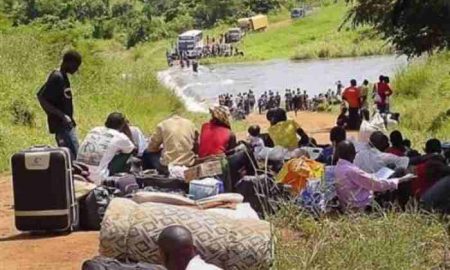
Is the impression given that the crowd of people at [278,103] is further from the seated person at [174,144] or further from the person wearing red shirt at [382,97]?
the seated person at [174,144]

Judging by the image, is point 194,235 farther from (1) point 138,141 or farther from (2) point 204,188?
(1) point 138,141

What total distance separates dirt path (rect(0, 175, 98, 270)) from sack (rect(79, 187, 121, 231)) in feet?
0.44

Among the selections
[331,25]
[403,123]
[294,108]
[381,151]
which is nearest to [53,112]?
[381,151]

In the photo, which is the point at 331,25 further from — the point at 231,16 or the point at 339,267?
the point at 339,267

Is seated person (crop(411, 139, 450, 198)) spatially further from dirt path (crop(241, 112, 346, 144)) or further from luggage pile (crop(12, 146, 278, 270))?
dirt path (crop(241, 112, 346, 144))

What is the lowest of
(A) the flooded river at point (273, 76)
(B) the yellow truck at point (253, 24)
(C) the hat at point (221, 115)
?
(A) the flooded river at point (273, 76)

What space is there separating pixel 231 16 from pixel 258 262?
86.2 meters

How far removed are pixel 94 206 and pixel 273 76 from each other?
135 feet

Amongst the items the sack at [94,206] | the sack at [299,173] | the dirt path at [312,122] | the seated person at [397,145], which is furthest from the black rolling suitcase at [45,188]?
the dirt path at [312,122]

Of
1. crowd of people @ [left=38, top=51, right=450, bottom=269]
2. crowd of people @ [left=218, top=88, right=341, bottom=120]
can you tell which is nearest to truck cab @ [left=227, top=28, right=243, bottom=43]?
crowd of people @ [left=218, top=88, right=341, bottom=120]

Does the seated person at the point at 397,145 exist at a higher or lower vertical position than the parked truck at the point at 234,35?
higher

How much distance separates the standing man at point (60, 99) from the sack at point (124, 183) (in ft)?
2.09

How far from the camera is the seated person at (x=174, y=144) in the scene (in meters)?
8.30

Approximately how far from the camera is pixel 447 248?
5.64 metres
